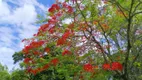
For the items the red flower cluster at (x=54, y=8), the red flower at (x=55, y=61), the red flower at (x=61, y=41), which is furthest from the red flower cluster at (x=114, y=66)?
the red flower cluster at (x=54, y=8)

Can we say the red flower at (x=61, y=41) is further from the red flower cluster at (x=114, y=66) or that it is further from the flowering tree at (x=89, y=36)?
the red flower cluster at (x=114, y=66)

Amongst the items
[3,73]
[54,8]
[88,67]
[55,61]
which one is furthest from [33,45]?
[3,73]

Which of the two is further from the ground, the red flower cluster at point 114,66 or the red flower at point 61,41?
the red flower at point 61,41

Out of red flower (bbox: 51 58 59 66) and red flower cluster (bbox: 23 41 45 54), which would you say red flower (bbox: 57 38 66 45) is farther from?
red flower cluster (bbox: 23 41 45 54)

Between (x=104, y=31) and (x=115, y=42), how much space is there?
6.19 metres

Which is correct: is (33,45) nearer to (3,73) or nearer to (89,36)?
(89,36)

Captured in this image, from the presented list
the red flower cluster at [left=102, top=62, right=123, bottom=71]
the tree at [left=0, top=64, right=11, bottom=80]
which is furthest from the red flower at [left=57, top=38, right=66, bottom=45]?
the tree at [left=0, top=64, right=11, bottom=80]

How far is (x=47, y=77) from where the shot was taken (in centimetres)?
3488

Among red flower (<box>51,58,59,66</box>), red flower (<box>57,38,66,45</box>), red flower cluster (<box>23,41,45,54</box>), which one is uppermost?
red flower cluster (<box>23,41,45,54</box>)

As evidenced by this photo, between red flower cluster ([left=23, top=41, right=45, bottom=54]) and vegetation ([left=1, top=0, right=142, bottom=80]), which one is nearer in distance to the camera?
vegetation ([left=1, top=0, right=142, bottom=80])

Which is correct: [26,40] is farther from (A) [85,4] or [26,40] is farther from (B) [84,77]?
(A) [85,4]

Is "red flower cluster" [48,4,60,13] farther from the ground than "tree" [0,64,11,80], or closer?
closer

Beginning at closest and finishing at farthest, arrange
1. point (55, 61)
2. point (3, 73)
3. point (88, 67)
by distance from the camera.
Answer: point (88, 67) < point (55, 61) < point (3, 73)

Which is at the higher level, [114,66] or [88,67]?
[88,67]
